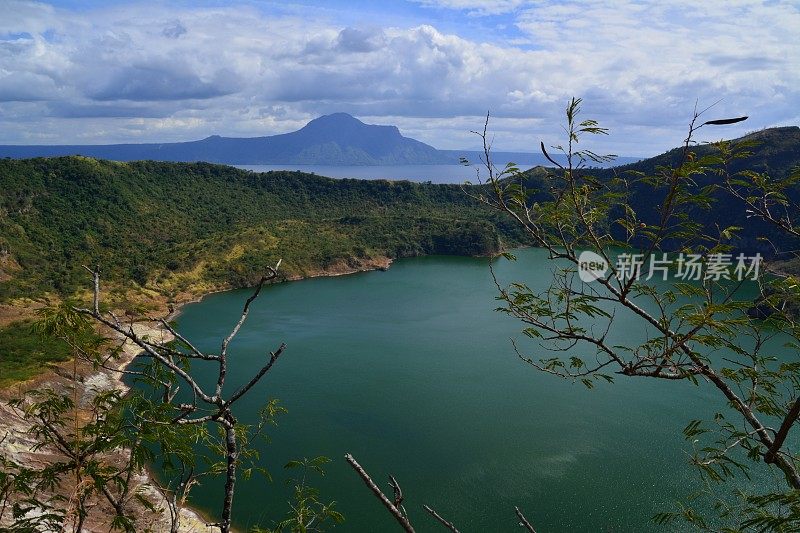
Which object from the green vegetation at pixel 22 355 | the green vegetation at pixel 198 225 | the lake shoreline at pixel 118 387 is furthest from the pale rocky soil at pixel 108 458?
the green vegetation at pixel 198 225

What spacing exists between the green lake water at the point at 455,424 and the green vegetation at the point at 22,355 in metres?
5.31

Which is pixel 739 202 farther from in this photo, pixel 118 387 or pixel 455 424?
pixel 118 387

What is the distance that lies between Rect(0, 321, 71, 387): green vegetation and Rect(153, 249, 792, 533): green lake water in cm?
A: 531

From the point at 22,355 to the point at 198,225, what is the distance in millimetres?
25502

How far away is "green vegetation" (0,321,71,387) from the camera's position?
17.1 metres

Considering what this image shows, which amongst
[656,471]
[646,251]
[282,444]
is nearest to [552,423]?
[656,471]

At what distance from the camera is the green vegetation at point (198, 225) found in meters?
31.5

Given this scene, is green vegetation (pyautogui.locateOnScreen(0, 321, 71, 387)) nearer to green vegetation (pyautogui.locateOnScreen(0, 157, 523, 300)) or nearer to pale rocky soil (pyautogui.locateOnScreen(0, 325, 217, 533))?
pale rocky soil (pyautogui.locateOnScreen(0, 325, 217, 533))

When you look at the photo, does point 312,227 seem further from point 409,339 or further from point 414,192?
point 409,339

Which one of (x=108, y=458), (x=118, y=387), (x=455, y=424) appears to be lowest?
(x=455, y=424)

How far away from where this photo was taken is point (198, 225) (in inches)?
1693

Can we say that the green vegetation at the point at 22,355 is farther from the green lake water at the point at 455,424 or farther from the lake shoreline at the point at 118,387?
the green lake water at the point at 455,424

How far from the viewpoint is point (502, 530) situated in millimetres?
11273

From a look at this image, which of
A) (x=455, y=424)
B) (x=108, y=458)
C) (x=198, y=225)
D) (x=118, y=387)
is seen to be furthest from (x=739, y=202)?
(x=108, y=458)
